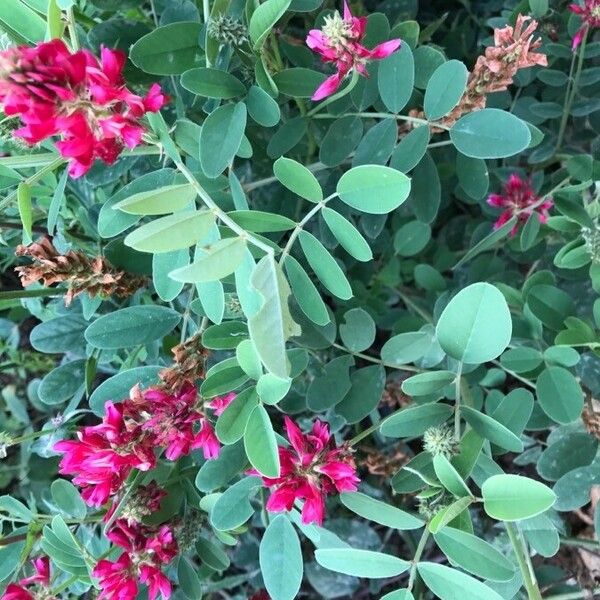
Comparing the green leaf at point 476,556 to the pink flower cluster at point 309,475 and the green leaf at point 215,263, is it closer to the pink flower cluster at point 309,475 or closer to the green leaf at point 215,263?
the pink flower cluster at point 309,475

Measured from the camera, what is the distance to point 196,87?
86cm

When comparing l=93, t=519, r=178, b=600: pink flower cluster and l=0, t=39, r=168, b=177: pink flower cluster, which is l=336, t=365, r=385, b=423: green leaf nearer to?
l=93, t=519, r=178, b=600: pink flower cluster

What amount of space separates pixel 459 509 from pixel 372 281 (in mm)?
691

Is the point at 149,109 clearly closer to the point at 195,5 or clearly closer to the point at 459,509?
the point at 195,5

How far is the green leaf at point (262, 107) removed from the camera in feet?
2.98

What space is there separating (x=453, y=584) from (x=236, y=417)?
0.33m

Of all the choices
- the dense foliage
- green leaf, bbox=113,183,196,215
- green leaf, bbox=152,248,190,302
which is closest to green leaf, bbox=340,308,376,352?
the dense foliage

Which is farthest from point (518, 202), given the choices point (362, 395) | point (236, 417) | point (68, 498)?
point (68, 498)

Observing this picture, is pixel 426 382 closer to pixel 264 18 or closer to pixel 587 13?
pixel 264 18

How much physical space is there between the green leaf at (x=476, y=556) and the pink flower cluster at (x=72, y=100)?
58 cm

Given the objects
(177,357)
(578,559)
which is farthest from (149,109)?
(578,559)

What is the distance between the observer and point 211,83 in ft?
2.89

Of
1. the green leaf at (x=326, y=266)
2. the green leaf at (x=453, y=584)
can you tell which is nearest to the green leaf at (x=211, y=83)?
the green leaf at (x=326, y=266)

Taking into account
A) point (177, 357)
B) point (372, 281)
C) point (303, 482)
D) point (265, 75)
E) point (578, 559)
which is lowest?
point (578, 559)
